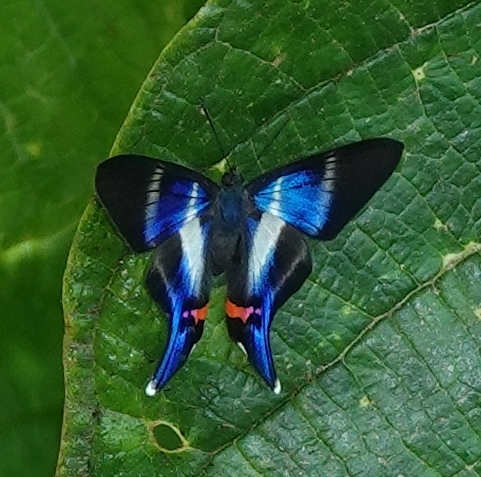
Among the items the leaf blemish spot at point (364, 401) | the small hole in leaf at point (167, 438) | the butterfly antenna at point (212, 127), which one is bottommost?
the leaf blemish spot at point (364, 401)

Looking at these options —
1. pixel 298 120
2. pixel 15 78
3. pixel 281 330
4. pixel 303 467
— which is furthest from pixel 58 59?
pixel 303 467

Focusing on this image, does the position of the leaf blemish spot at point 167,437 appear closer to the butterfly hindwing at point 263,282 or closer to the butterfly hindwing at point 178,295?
the butterfly hindwing at point 178,295

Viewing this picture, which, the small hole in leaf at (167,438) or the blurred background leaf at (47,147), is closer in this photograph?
the small hole in leaf at (167,438)

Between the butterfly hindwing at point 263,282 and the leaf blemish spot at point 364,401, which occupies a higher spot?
the butterfly hindwing at point 263,282

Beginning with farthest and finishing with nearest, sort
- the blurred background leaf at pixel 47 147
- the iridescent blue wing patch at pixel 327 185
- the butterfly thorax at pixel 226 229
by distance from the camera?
the blurred background leaf at pixel 47 147 < the butterfly thorax at pixel 226 229 < the iridescent blue wing patch at pixel 327 185

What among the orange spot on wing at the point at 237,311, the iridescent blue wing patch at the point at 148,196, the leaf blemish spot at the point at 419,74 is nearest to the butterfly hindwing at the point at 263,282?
the orange spot on wing at the point at 237,311

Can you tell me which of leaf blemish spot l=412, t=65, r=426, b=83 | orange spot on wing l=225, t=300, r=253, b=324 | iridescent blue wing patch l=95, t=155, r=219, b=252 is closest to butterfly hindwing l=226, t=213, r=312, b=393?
orange spot on wing l=225, t=300, r=253, b=324

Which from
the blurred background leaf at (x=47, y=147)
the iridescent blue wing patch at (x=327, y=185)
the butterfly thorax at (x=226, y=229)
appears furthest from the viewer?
the blurred background leaf at (x=47, y=147)
